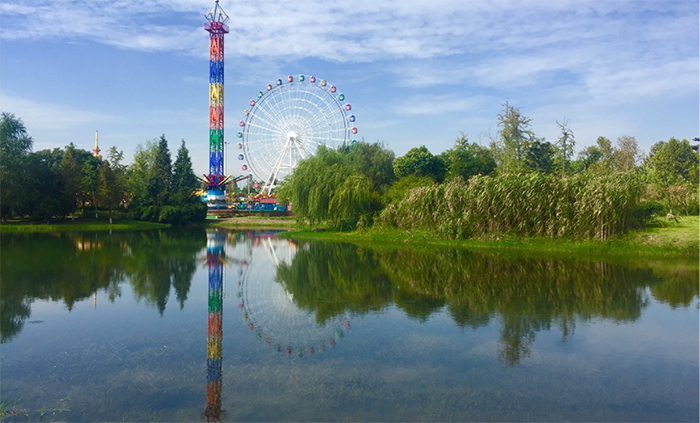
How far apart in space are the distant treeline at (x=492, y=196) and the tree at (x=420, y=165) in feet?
13.0

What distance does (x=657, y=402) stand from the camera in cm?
711

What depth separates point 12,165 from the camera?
45562 millimetres

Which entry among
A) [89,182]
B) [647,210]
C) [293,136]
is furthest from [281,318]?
[293,136]

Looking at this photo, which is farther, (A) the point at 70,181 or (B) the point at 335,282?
(A) the point at 70,181

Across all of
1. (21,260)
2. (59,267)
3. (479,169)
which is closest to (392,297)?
(59,267)

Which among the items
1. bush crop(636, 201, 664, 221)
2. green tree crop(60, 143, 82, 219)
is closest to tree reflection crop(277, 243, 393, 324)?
bush crop(636, 201, 664, 221)

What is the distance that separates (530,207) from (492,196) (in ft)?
7.45

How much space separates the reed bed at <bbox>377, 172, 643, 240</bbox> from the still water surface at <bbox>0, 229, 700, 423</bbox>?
755 centimetres

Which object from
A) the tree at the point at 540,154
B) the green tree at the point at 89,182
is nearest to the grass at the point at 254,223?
the green tree at the point at 89,182

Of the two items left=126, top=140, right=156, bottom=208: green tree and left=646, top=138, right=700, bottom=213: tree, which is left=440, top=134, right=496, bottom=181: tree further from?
left=126, top=140, right=156, bottom=208: green tree

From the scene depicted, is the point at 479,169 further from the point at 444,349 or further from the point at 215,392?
the point at 215,392

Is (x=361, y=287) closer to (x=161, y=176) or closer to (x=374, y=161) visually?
(x=374, y=161)

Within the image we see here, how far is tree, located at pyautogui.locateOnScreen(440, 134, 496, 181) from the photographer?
→ 1893 inches

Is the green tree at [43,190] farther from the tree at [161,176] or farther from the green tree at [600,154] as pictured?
the green tree at [600,154]
